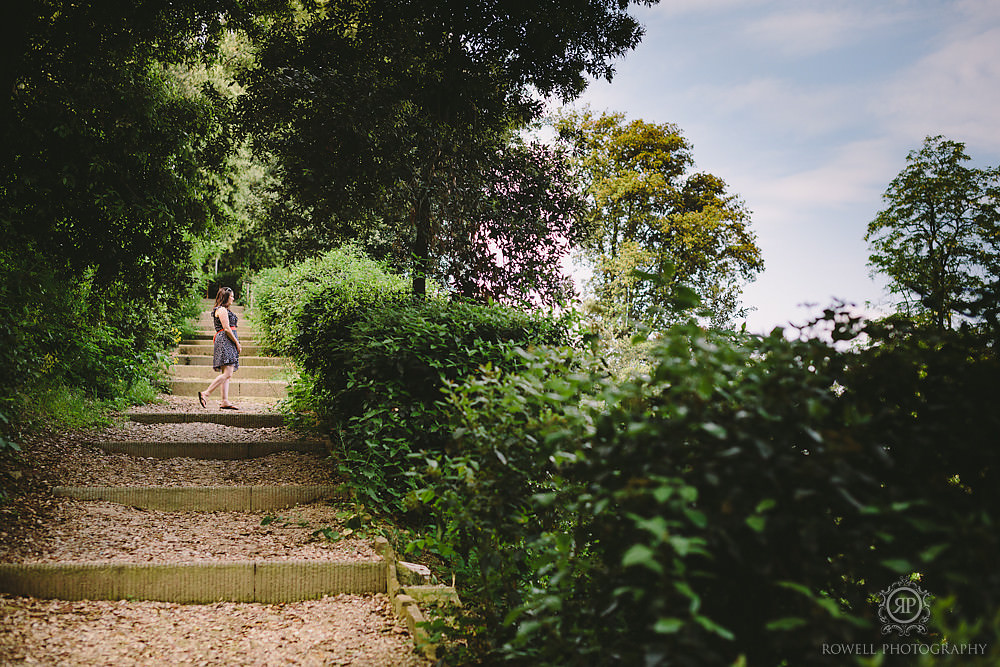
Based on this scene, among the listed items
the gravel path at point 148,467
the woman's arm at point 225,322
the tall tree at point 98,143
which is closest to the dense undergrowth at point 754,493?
the gravel path at point 148,467

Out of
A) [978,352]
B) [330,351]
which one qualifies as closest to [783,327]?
[978,352]

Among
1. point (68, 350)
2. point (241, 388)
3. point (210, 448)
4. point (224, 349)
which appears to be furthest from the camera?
point (241, 388)

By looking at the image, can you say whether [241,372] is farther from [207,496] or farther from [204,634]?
[204,634]

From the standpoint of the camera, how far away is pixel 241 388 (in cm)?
995

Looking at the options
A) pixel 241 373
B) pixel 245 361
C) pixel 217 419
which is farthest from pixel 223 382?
pixel 245 361

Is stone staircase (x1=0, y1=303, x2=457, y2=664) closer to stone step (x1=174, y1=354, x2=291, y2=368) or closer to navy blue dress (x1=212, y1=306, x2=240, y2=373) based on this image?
navy blue dress (x1=212, y1=306, x2=240, y2=373)

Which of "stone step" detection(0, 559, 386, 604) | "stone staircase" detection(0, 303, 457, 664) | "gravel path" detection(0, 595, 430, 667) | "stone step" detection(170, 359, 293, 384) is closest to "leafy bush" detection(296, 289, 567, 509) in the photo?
"stone staircase" detection(0, 303, 457, 664)

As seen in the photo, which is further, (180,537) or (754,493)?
(180,537)

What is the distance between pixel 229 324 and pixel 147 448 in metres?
3.51

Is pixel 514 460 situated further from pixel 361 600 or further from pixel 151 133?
pixel 151 133

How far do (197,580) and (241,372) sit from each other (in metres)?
7.60

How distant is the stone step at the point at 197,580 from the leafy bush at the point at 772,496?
2.01 m

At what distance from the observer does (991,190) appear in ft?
53.1

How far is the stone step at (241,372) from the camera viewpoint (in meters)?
10.4
